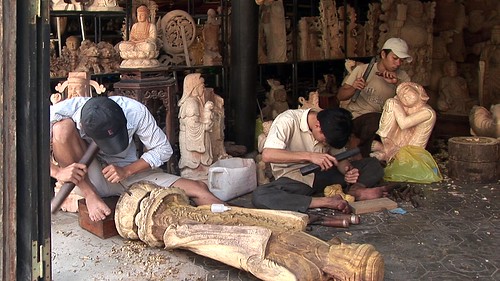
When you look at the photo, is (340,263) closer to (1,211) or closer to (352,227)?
(352,227)

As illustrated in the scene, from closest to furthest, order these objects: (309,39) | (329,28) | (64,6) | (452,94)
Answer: (64,6)
(309,39)
(329,28)
(452,94)

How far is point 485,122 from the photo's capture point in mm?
6328

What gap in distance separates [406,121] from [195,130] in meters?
1.95

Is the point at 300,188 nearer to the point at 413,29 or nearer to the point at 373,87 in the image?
the point at 373,87

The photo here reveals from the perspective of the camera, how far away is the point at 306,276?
319 centimetres

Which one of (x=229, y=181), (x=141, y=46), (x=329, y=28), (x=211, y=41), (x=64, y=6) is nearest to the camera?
(x=229, y=181)

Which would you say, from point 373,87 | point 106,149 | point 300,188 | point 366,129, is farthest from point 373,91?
point 106,149

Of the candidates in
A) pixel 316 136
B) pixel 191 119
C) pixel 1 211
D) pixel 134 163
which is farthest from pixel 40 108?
pixel 191 119

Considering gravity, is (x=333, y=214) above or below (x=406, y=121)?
below

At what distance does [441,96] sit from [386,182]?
4524mm

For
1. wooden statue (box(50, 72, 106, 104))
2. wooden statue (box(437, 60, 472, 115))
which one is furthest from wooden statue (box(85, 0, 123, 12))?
wooden statue (box(437, 60, 472, 115))

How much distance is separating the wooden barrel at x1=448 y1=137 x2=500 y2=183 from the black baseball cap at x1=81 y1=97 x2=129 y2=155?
3226 mm

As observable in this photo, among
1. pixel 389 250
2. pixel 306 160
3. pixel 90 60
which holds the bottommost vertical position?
pixel 389 250

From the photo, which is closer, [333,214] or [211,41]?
[333,214]
